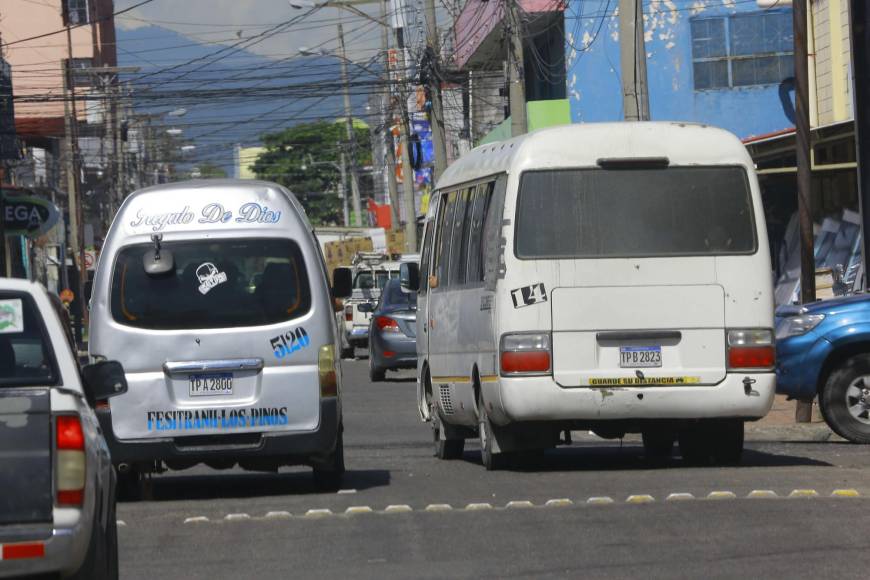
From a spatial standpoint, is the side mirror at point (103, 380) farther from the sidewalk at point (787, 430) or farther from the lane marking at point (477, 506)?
the sidewalk at point (787, 430)

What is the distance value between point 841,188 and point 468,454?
45.2ft

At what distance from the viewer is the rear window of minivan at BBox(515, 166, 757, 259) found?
41.4ft

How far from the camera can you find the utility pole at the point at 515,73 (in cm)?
2766

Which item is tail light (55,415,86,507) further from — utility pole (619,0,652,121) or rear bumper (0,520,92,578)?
utility pole (619,0,652,121)

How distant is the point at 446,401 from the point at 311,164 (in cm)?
12001

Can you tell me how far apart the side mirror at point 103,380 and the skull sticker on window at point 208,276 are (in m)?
4.21

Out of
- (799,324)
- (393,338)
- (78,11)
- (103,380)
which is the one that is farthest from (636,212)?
(78,11)

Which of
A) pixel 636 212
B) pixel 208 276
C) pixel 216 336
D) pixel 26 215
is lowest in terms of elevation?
pixel 216 336

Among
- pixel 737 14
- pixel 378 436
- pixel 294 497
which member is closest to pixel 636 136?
pixel 294 497

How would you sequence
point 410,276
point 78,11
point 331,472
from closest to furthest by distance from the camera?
1. point 331,472
2. point 410,276
3. point 78,11

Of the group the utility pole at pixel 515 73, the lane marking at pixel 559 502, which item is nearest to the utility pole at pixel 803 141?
the utility pole at pixel 515 73

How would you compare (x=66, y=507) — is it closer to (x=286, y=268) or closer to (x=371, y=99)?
(x=286, y=268)

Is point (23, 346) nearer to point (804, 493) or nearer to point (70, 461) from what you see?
point (70, 461)

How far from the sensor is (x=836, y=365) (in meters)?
15.0
